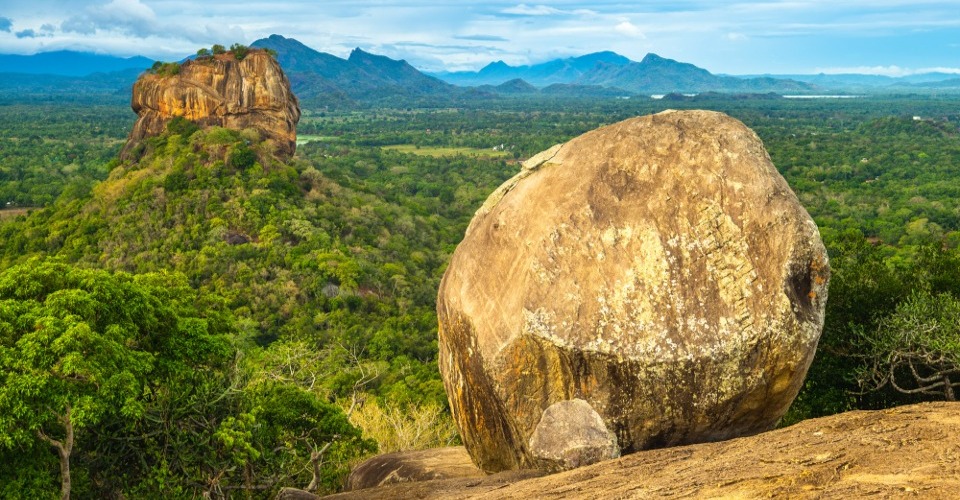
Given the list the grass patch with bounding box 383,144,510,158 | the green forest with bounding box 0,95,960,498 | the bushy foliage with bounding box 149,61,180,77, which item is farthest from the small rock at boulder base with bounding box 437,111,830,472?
→ the grass patch with bounding box 383,144,510,158

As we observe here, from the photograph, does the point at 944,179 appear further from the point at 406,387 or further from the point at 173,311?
the point at 173,311

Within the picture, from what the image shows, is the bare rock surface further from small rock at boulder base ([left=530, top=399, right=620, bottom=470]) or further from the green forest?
the green forest

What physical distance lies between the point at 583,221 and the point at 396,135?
15066 cm

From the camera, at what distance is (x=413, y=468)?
40.6 ft

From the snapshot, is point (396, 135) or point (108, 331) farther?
point (396, 135)

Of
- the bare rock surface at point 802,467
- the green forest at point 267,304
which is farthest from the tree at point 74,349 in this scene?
the bare rock surface at point 802,467

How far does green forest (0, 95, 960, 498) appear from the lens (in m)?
9.97

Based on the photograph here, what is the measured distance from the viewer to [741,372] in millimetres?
9195

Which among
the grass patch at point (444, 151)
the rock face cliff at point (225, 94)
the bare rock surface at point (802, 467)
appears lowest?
the grass patch at point (444, 151)

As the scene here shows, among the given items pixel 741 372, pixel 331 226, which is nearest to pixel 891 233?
pixel 331 226

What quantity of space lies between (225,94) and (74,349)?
40.4m

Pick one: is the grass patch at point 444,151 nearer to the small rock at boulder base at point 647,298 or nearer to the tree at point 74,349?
the tree at point 74,349

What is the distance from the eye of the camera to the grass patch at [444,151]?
127m

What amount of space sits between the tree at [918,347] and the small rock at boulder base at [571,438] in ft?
17.4
